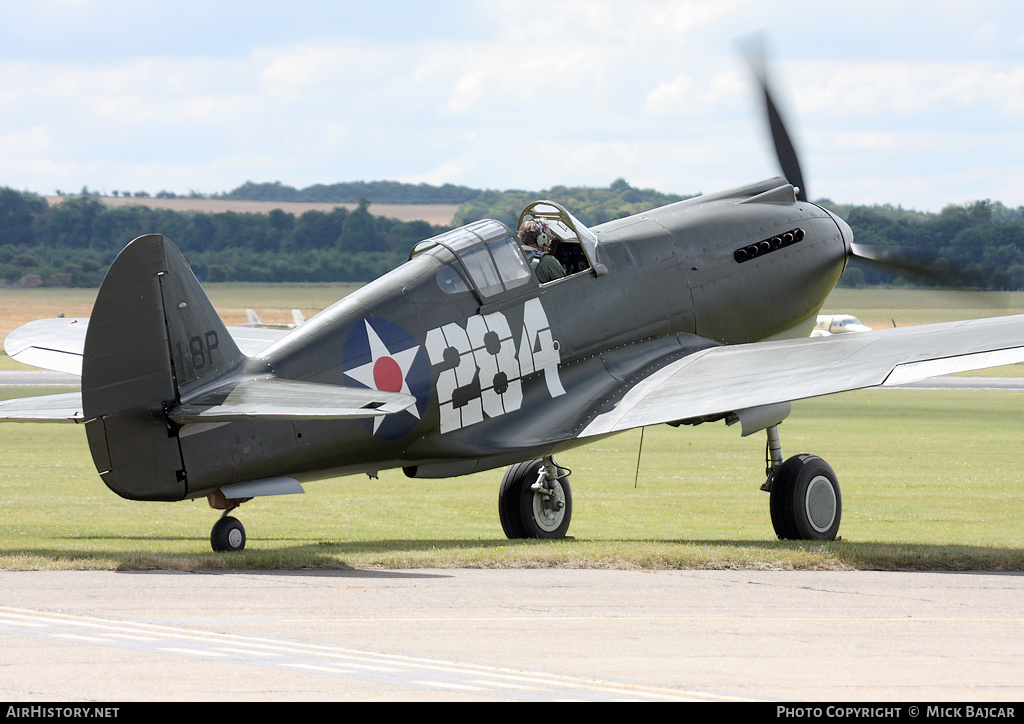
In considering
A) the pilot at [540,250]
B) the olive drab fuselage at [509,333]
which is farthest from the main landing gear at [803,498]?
the pilot at [540,250]

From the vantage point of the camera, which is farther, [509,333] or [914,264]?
[914,264]

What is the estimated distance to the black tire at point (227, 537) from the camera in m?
11.3

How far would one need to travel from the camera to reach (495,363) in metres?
12.5

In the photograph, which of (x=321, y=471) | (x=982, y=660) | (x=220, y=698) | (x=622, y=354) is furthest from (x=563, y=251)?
(x=220, y=698)

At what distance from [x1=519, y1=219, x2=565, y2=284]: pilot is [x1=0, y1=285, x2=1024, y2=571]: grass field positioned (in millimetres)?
2678

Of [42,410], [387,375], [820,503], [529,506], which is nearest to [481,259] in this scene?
[387,375]

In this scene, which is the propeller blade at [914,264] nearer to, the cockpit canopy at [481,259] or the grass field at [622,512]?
the grass field at [622,512]

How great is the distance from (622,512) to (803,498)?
507 centimetres

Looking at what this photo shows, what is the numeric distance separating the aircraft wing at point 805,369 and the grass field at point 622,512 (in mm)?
1233

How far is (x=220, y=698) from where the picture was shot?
625 cm

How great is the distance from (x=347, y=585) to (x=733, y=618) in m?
2.87

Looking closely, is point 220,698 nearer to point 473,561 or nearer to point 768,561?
point 473,561

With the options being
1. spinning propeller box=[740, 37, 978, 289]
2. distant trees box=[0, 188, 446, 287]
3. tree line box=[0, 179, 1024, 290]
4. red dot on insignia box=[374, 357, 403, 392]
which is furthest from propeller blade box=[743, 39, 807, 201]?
distant trees box=[0, 188, 446, 287]

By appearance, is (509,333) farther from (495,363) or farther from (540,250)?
(540,250)
